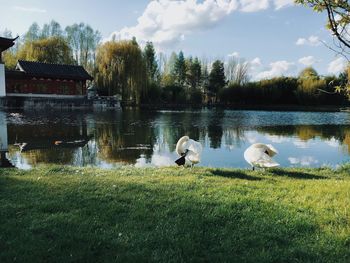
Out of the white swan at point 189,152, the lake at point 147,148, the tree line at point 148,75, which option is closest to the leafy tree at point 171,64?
the tree line at point 148,75

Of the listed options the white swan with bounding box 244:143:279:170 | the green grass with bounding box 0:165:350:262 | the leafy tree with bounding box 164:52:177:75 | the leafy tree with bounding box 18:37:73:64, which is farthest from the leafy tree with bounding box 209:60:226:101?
the green grass with bounding box 0:165:350:262

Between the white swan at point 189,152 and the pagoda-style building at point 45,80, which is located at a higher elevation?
the pagoda-style building at point 45,80

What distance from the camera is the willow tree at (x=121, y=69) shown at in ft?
143

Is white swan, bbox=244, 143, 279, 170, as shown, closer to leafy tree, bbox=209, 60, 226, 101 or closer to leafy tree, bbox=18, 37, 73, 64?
leafy tree, bbox=18, 37, 73, 64

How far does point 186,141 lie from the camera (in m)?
8.04

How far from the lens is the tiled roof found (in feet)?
131

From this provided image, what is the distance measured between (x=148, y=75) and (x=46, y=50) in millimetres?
14283

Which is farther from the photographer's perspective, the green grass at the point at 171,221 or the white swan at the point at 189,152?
the white swan at the point at 189,152


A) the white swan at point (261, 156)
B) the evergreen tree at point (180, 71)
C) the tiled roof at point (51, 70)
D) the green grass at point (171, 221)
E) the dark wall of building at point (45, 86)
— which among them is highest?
the evergreen tree at point (180, 71)

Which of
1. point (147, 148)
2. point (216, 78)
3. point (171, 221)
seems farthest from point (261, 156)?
point (216, 78)

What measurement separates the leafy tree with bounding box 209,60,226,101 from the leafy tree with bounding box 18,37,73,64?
2490 centimetres

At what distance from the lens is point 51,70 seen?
4141cm

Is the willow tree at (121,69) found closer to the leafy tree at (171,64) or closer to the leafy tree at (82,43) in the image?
the leafy tree at (82,43)

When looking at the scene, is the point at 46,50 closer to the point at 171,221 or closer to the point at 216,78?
the point at 216,78
